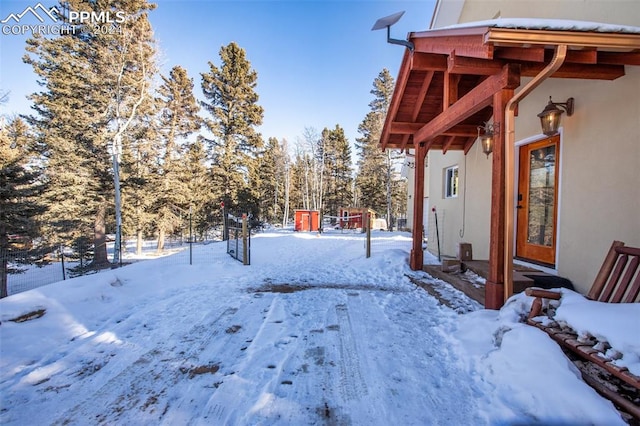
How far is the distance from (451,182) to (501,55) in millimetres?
4762

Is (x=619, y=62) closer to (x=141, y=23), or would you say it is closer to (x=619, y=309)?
(x=619, y=309)

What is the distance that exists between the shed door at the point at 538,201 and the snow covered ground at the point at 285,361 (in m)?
1.54

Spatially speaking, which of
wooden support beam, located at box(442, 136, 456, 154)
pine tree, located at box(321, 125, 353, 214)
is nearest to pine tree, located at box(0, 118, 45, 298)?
wooden support beam, located at box(442, 136, 456, 154)

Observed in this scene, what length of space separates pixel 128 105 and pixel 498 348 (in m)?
16.1

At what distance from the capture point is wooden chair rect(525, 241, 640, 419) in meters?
1.67

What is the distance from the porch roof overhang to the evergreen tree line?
1074 cm

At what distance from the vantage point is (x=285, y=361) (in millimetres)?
2391

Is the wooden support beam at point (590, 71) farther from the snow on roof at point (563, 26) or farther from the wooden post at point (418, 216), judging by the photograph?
the wooden post at point (418, 216)

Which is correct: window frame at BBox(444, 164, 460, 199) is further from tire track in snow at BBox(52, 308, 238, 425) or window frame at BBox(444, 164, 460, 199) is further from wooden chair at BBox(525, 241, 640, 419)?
tire track in snow at BBox(52, 308, 238, 425)

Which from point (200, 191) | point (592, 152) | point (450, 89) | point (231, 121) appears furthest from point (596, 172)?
point (200, 191)

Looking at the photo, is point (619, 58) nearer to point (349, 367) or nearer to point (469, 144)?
point (469, 144)

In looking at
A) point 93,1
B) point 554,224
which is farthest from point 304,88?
point 554,224

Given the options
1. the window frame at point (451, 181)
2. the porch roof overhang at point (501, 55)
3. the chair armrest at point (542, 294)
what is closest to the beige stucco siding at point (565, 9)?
the porch roof overhang at point (501, 55)

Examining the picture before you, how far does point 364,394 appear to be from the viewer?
1.97 metres
